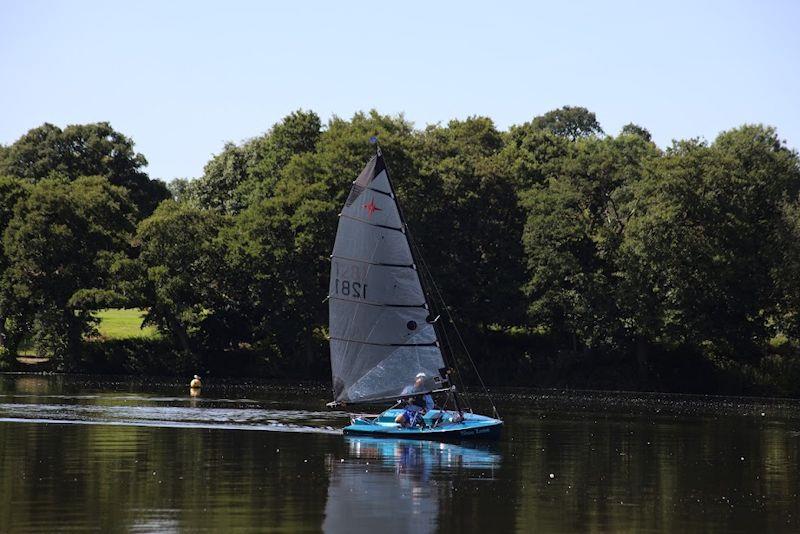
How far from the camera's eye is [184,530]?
31.3 metres

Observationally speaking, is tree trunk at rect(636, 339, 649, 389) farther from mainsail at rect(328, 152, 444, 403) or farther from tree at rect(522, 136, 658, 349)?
mainsail at rect(328, 152, 444, 403)

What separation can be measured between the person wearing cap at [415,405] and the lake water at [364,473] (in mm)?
1321

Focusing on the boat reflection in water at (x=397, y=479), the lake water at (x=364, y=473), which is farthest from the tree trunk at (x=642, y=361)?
the boat reflection in water at (x=397, y=479)

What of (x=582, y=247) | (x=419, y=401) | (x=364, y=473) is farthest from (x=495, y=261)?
(x=364, y=473)

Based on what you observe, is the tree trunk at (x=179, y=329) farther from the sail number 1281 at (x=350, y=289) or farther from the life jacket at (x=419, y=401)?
the sail number 1281 at (x=350, y=289)

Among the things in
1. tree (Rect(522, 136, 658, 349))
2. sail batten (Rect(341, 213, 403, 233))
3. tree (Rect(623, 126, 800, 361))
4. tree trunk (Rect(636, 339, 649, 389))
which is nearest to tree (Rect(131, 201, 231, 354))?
tree (Rect(522, 136, 658, 349))

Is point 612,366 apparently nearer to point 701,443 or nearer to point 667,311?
point 667,311

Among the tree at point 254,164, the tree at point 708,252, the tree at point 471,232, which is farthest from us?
the tree at point 254,164

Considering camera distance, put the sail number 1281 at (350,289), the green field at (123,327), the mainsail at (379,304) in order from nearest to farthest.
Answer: the mainsail at (379,304) → the sail number 1281 at (350,289) → the green field at (123,327)

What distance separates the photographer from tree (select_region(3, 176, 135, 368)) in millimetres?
108125

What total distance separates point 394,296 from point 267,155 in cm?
7562

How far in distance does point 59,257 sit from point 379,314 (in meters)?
60.0

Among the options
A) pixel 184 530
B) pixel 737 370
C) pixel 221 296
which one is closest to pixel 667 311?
pixel 737 370

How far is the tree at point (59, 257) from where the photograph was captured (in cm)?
10812
